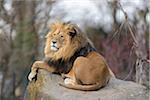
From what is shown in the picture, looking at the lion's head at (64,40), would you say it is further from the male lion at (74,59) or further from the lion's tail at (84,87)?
the lion's tail at (84,87)

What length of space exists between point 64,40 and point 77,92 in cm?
71

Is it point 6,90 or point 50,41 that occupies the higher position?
point 50,41

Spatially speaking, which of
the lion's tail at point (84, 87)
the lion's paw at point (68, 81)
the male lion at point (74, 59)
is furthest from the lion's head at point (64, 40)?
the lion's tail at point (84, 87)

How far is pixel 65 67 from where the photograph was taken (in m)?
6.06

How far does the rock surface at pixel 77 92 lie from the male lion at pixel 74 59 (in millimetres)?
92

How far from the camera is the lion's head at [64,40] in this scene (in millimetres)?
5891

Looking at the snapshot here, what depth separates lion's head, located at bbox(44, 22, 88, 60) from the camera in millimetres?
5891

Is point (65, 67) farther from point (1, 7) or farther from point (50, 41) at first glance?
point (1, 7)

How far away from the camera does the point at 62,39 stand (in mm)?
5895

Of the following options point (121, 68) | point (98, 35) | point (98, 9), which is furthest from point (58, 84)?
point (98, 35)

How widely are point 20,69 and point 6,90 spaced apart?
793mm

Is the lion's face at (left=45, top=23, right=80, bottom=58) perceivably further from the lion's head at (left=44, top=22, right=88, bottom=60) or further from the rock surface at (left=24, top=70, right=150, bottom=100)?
the rock surface at (left=24, top=70, right=150, bottom=100)

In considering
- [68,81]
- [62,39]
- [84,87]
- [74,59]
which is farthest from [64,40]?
[84,87]

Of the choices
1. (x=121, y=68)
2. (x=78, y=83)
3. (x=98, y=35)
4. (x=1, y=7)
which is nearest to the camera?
(x=78, y=83)
